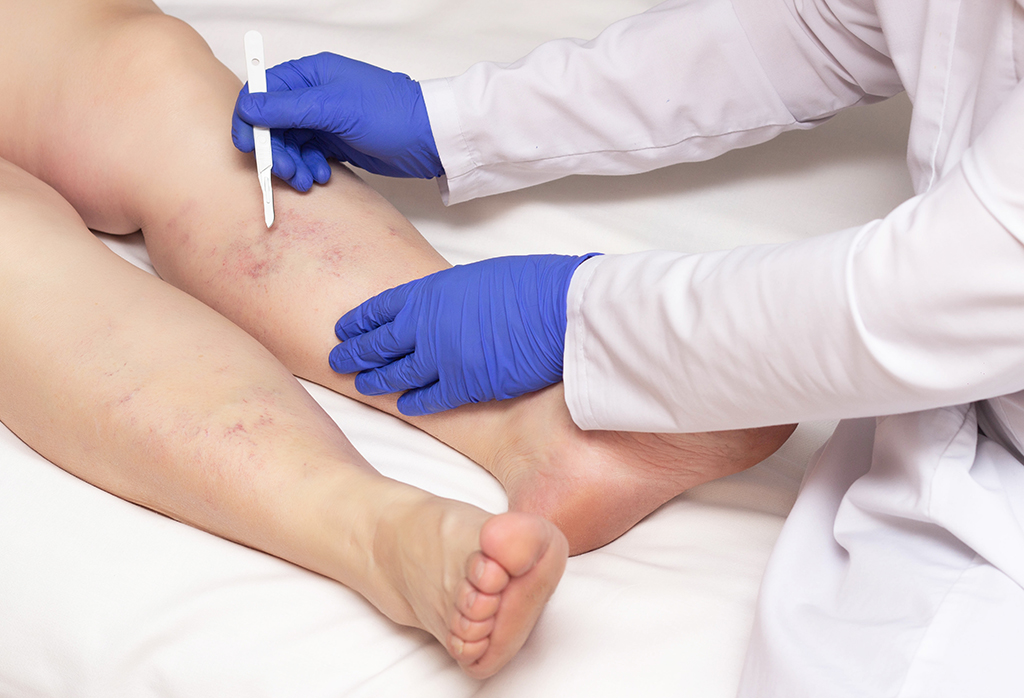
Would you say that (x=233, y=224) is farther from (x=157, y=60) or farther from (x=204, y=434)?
(x=204, y=434)

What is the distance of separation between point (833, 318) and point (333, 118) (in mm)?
706

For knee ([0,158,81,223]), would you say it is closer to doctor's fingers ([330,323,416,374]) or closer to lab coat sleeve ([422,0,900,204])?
doctor's fingers ([330,323,416,374])

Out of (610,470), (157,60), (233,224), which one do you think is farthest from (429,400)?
(157,60)

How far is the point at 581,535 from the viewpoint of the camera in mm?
931

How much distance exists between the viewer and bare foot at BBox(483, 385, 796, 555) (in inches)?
35.9

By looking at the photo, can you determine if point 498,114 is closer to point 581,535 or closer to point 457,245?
point 457,245

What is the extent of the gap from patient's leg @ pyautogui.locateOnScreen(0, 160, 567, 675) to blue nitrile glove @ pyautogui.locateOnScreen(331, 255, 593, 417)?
122 mm

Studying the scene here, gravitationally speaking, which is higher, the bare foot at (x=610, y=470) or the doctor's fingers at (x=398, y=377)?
the doctor's fingers at (x=398, y=377)

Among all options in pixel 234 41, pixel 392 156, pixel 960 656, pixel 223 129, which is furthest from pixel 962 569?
pixel 234 41

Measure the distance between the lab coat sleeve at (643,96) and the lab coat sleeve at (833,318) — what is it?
1.20 feet

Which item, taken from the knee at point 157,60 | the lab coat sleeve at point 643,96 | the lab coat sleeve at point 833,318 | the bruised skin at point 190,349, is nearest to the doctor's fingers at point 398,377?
the bruised skin at point 190,349

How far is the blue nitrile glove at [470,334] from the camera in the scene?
Answer: 0.95 metres

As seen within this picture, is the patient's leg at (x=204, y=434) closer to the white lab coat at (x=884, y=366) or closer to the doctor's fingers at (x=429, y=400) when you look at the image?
the doctor's fingers at (x=429, y=400)

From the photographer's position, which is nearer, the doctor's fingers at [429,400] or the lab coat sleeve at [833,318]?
the lab coat sleeve at [833,318]
